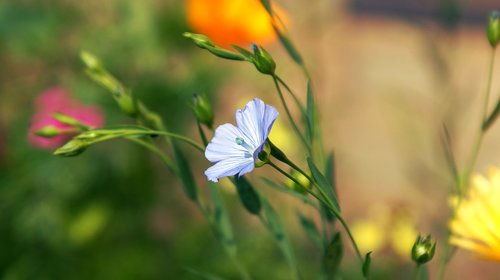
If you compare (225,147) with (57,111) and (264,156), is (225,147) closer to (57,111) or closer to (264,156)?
(264,156)

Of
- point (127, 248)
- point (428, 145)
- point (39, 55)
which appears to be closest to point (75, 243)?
point (127, 248)

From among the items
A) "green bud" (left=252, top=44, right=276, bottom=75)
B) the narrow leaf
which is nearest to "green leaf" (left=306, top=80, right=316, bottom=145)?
"green bud" (left=252, top=44, right=276, bottom=75)

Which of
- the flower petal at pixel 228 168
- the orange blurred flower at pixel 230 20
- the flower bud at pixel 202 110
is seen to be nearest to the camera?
the flower petal at pixel 228 168

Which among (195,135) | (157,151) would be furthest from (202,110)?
(195,135)

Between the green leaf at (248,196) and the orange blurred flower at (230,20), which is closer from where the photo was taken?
the green leaf at (248,196)

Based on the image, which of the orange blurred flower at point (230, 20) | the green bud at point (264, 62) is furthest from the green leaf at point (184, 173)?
the orange blurred flower at point (230, 20)

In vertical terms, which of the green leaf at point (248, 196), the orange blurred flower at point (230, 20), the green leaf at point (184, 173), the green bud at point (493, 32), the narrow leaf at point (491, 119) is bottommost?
the orange blurred flower at point (230, 20)

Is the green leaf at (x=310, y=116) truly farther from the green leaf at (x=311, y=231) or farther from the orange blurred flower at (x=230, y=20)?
the orange blurred flower at (x=230, y=20)
